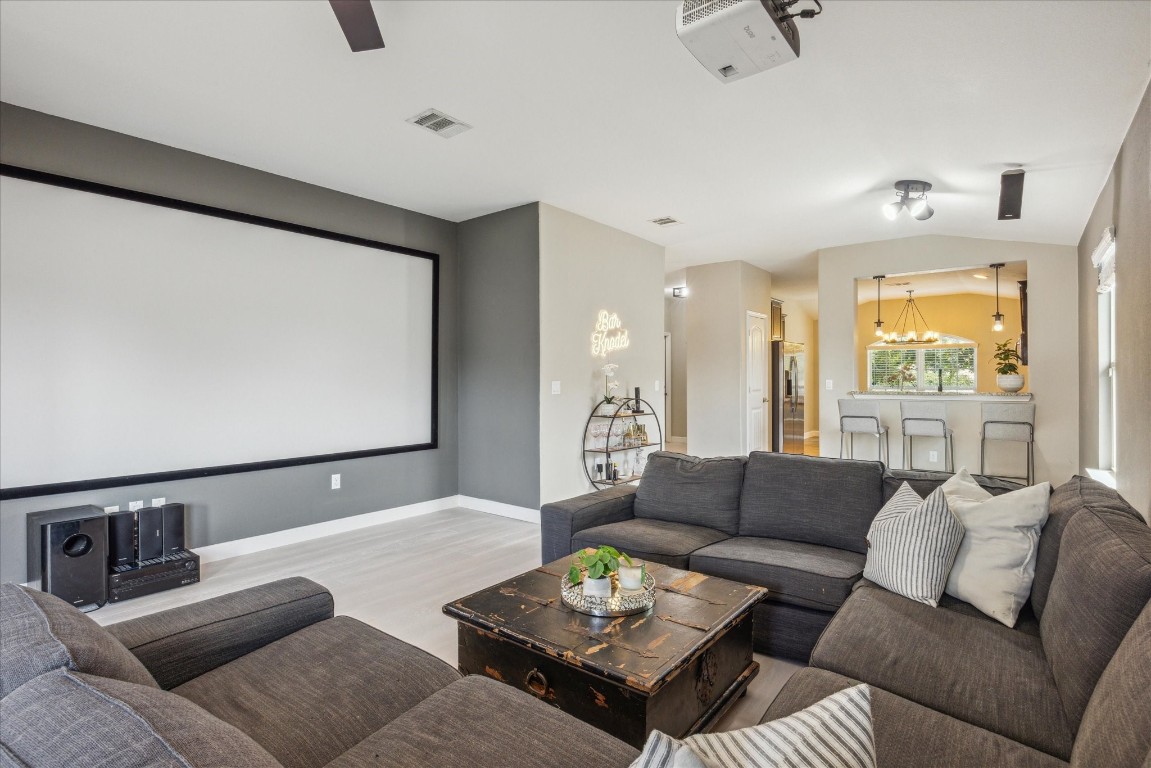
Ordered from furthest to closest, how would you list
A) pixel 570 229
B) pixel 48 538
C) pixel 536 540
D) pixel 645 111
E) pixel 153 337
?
pixel 570 229 → pixel 536 540 → pixel 153 337 → pixel 645 111 → pixel 48 538

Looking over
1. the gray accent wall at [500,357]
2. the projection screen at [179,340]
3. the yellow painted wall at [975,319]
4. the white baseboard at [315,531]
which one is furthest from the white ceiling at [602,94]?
the yellow painted wall at [975,319]

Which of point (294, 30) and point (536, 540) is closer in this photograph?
point (294, 30)

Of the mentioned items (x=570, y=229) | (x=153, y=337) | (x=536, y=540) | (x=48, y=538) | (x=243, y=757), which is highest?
(x=570, y=229)

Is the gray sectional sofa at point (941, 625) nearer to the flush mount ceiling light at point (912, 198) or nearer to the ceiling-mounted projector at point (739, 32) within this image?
the ceiling-mounted projector at point (739, 32)

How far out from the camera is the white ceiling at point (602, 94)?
8.20 feet

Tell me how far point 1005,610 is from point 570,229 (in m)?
4.42

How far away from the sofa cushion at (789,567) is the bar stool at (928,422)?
13.1 ft

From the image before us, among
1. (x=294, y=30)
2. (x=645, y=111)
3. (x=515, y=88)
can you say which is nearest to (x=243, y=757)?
(x=294, y=30)

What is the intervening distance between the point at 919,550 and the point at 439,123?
10.8 feet

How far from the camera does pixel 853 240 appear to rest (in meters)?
6.62

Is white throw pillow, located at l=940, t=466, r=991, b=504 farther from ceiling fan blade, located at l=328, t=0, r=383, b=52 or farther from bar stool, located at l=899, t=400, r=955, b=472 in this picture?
bar stool, located at l=899, t=400, r=955, b=472

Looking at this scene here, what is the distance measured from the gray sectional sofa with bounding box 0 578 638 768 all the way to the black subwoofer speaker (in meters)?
2.02

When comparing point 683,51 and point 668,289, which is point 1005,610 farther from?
point 668,289

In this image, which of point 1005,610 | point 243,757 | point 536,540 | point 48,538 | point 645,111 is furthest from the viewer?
point 536,540
